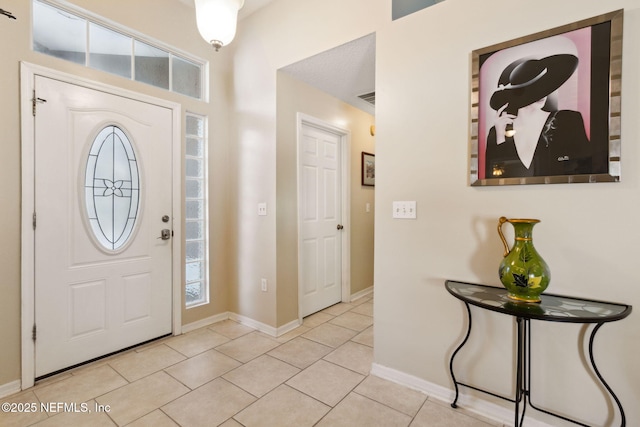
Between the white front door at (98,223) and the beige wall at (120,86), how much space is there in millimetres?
108

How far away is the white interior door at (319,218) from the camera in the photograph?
3152mm

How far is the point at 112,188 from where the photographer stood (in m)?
2.36

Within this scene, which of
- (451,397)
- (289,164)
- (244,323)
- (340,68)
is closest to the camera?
(451,397)

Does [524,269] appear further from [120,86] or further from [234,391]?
[120,86]

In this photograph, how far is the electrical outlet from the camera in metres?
1.98

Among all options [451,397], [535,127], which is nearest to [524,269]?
[535,127]

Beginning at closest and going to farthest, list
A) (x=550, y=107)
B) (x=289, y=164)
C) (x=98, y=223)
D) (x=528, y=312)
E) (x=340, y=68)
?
1. (x=528, y=312)
2. (x=550, y=107)
3. (x=98, y=223)
4. (x=340, y=68)
5. (x=289, y=164)

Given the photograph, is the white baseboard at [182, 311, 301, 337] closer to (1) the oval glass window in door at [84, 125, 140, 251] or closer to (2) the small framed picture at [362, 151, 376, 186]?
(1) the oval glass window in door at [84, 125, 140, 251]

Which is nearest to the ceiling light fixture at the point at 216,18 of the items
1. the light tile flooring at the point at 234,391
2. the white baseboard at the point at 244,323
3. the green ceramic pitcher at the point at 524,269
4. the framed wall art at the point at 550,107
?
the framed wall art at the point at 550,107

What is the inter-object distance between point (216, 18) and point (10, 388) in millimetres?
2599

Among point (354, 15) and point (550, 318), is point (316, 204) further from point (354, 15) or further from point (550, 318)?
point (550, 318)

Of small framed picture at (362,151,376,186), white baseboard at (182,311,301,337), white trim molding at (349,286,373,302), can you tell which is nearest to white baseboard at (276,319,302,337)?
white baseboard at (182,311,301,337)

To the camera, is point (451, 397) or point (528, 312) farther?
point (451, 397)

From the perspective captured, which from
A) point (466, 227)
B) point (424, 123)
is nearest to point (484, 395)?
point (466, 227)
